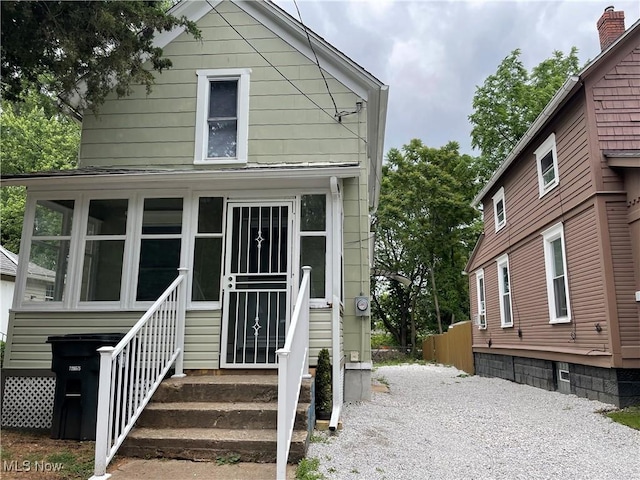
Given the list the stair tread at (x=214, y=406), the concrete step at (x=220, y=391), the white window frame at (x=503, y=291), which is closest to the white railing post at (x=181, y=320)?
the concrete step at (x=220, y=391)

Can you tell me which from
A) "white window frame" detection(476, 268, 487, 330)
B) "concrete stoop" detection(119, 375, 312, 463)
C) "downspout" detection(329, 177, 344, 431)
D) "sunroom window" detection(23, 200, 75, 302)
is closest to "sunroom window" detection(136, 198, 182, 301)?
Result: "sunroom window" detection(23, 200, 75, 302)

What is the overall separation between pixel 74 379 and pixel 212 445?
1847 mm

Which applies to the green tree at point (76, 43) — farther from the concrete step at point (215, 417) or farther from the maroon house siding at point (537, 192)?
the maroon house siding at point (537, 192)

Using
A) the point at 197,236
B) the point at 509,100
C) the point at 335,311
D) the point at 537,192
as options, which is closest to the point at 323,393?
the point at 335,311

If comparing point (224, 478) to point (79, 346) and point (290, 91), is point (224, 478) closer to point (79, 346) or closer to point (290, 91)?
point (79, 346)

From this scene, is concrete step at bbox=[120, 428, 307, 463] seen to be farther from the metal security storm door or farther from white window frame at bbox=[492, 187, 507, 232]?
white window frame at bbox=[492, 187, 507, 232]

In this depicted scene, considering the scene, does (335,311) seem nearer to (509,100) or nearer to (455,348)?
(455,348)

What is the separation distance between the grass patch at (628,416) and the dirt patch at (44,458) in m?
6.38

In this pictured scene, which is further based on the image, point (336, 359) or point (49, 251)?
point (49, 251)

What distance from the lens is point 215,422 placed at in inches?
179

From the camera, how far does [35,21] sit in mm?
5492

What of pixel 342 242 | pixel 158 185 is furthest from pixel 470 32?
pixel 158 185

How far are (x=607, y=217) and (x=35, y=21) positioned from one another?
8.53m

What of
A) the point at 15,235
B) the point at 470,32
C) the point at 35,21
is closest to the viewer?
the point at 35,21
